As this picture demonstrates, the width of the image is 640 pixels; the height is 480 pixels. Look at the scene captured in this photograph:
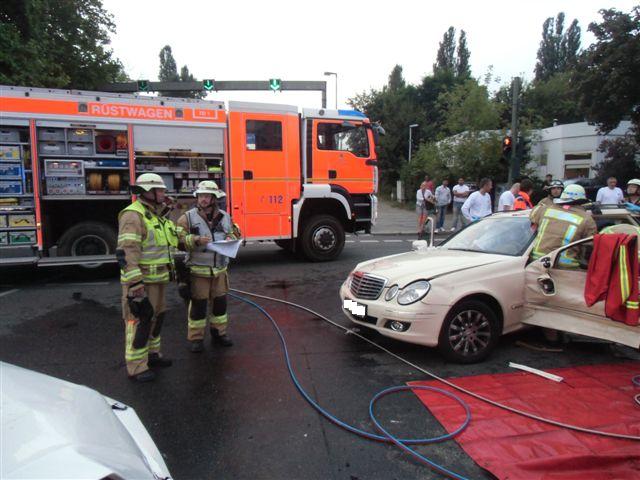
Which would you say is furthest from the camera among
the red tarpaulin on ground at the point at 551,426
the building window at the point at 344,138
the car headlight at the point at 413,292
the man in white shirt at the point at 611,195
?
the man in white shirt at the point at 611,195

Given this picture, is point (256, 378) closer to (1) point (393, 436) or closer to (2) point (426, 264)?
(1) point (393, 436)

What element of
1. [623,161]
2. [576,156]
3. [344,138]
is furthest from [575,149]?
[344,138]

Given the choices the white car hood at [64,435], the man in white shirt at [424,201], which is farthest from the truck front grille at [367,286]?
the man in white shirt at [424,201]

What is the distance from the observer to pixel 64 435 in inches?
64.1

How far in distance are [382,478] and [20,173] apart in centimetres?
744

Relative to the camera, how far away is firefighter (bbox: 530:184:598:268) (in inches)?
185

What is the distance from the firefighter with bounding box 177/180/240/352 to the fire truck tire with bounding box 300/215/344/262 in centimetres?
482

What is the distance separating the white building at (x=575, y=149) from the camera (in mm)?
31672

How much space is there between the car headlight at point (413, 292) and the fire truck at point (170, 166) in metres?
5.30

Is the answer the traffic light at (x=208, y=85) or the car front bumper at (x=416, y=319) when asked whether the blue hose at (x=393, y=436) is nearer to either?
the car front bumper at (x=416, y=319)

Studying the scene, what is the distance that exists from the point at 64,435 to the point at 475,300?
12.1 ft

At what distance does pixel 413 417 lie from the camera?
3480mm

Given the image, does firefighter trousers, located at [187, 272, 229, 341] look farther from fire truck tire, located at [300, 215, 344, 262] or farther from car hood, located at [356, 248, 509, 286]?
fire truck tire, located at [300, 215, 344, 262]

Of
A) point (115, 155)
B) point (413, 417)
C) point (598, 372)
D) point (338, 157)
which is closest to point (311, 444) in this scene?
point (413, 417)
